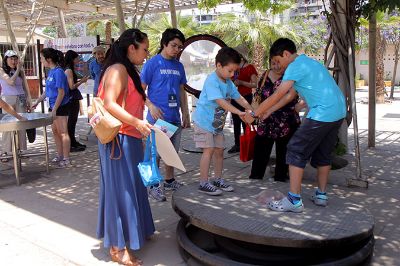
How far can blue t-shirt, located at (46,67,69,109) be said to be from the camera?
6.33 metres

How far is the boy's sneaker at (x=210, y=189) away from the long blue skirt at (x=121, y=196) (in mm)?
812

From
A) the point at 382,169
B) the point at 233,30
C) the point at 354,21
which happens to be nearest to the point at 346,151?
the point at 382,169

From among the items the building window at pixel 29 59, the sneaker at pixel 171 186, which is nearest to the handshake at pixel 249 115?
the sneaker at pixel 171 186

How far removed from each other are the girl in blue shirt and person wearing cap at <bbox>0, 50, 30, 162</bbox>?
2.20 ft

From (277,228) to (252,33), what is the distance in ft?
65.2

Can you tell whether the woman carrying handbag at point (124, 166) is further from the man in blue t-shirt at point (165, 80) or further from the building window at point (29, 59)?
the building window at point (29, 59)

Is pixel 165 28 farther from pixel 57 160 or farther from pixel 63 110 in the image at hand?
pixel 57 160

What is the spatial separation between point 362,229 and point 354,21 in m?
3.51

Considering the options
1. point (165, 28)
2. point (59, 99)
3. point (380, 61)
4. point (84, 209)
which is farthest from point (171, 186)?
point (165, 28)

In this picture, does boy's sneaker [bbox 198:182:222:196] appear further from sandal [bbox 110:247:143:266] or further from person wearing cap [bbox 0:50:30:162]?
person wearing cap [bbox 0:50:30:162]

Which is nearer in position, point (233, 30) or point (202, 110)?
point (202, 110)

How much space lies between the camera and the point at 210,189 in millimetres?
3908

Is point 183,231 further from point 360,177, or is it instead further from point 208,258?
point 360,177

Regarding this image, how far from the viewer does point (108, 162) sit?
3.19 m
